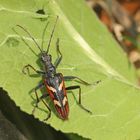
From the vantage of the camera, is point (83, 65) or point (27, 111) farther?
point (83, 65)

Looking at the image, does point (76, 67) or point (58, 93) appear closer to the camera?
point (58, 93)

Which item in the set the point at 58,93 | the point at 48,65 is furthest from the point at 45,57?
the point at 58,93

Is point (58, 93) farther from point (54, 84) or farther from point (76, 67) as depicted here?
point (76, 67)

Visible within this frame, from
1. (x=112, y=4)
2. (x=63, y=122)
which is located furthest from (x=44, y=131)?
(x=112, y=4)

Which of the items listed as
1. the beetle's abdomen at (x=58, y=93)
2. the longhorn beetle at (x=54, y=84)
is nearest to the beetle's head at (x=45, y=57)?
the longhorn beetle at (x=54, y=84)

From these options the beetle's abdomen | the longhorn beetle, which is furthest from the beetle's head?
the beetle's abdomen

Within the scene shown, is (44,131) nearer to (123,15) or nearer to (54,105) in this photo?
(54,105)
